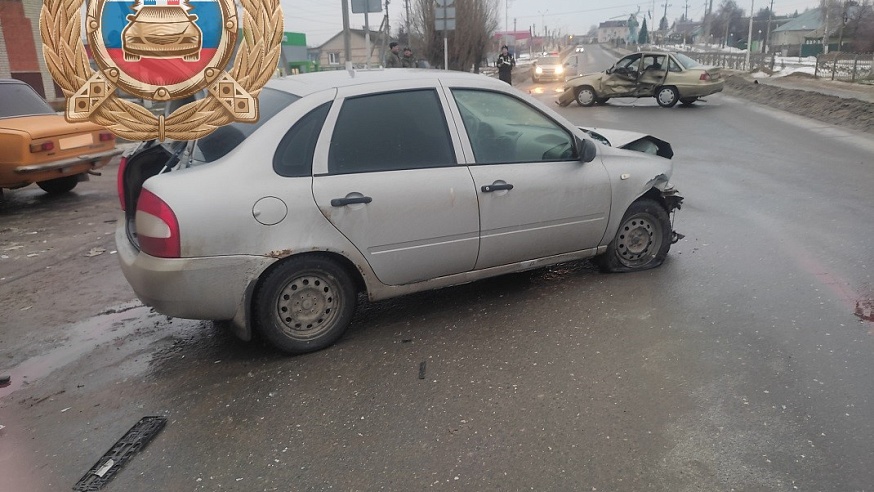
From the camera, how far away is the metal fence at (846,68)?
2569cm

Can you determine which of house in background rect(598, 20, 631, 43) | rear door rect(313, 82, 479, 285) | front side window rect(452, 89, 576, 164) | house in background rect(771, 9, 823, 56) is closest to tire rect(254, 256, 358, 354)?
rear door rect(313, 82, 479, 285)

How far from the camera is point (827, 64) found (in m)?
29.8

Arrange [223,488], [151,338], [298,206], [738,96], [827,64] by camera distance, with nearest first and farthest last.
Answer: [223,488] → [298,206] → [151,338] → [738,96] → [827,64]

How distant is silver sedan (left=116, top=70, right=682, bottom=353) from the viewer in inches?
150

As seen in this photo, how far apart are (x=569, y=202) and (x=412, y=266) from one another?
130cm

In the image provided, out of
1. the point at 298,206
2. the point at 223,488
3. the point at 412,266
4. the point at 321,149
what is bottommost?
the point at 223,488

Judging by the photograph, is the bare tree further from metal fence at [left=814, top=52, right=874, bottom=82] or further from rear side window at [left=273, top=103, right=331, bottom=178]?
rear side window at [left=273, top=103, right=331, bottom=178]

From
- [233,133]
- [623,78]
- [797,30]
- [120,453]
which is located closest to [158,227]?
[233,133]

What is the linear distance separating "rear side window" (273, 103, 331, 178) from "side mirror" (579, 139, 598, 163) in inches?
74.7

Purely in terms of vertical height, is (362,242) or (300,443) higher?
(362,242)

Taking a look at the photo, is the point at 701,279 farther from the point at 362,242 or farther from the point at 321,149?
the point at 321,149

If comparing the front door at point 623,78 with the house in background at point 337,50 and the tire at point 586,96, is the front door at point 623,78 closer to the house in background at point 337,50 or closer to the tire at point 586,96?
the tire at point 586,96

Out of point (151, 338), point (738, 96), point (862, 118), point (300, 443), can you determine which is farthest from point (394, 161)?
point (738, 96)

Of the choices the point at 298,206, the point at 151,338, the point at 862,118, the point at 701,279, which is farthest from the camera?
the point at 862,118
